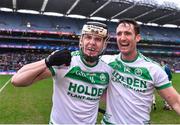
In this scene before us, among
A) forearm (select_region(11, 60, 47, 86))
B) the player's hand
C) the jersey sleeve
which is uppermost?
the player's hand

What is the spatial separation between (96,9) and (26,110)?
1668 inches

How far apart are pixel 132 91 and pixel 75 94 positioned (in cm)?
89

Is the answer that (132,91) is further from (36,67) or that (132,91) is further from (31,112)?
(31,112)

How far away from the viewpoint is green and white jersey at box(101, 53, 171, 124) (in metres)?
4.44

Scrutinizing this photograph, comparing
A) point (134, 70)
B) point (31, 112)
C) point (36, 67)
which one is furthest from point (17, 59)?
point (36, 67)

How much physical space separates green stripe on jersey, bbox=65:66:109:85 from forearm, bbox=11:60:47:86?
57cm

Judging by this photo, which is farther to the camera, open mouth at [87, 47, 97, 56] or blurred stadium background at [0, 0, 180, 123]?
blurred stadium background at [0, 0, 180, 123]

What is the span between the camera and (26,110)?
13.3 meters

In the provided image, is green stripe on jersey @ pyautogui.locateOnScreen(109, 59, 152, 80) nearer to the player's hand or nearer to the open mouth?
the open mouth

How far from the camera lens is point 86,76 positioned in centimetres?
411

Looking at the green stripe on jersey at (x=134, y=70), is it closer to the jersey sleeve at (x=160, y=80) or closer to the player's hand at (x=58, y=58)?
the jersey sleeve at (x=160, y=80)

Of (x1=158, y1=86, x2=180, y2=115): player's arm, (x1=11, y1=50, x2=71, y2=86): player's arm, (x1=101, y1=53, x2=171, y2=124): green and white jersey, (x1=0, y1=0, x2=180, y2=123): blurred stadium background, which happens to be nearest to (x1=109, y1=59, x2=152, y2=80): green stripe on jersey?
(x1=101, y1=53, x2=171, y2=124): green and white jersey

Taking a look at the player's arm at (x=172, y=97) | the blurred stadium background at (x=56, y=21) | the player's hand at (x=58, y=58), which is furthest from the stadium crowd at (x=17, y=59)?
the player's hand at (x=58, y=58)

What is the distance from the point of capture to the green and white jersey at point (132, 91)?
444cm
